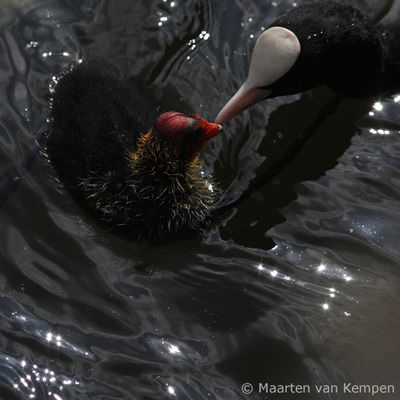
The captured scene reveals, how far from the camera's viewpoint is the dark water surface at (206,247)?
11.2 feet

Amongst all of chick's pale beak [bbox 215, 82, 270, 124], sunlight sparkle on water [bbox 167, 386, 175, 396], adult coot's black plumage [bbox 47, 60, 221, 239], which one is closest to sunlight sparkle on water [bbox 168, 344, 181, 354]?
sunlight sparkle on water [bbox 167, 386, 175, 396]

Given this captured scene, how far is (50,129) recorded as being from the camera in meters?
4.01

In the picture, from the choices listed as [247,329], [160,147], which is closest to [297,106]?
[160,147]

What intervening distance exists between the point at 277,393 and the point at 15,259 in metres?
1.26

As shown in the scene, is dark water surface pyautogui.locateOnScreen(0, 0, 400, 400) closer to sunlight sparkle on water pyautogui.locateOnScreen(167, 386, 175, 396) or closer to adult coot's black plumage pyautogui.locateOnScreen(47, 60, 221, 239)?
sunlight sparkle on water pyautogui.locateOnScreen(167, 386, 175, 396)

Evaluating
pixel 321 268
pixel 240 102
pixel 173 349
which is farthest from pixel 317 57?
pixel 173 349

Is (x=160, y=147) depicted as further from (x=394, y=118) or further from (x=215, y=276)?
(x=394, y=118)

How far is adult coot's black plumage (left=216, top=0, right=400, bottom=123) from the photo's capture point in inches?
158

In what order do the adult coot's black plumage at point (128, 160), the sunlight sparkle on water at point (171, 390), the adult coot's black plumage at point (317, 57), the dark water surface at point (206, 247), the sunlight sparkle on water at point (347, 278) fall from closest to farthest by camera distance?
1. the sunlight sparkle on water at point (171, 390)
2. the dark water surface at point (206, 247)
3. the adult coot's black plumage at point (128, 160)
4. the sunlight sparkle on water at point (347, 278)
5. the adult coot's black plumage at point (317, 57)

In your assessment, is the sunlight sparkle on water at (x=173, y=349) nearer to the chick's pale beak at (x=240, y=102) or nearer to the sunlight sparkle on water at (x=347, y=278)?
the sunlight sparkle on water at (x=347, y=278)

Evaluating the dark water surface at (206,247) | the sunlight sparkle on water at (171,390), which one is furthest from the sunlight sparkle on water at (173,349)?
the sunlight sparkle on water at (171,390)

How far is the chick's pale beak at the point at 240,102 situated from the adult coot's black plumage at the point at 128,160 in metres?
0.31

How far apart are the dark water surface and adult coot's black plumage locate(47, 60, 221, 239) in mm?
130

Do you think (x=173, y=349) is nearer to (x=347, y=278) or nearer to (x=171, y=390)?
(x=171, y=390)
